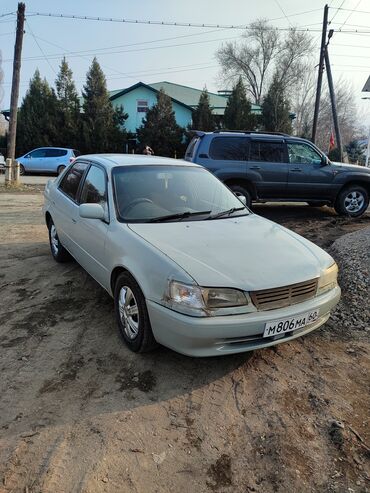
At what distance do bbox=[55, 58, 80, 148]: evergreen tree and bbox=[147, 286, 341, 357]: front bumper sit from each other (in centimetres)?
2987

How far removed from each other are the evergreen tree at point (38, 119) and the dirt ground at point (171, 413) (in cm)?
2880

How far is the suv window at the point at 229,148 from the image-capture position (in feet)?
30.7

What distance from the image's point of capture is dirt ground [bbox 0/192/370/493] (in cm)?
226

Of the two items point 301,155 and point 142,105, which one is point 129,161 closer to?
point 301,155

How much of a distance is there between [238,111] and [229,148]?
75.9 ft

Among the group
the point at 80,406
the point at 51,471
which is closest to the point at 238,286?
the point at 80,406

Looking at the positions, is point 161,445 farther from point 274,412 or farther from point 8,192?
point 8,192

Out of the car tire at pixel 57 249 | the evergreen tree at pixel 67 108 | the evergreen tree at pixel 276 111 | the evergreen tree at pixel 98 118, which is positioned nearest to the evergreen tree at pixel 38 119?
the evergreen tree at pixel 67 108

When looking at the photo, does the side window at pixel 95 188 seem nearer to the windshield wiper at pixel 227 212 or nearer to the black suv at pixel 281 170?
the windshield wiper at pixel 227 212

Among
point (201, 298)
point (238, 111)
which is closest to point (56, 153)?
point (238, 111)

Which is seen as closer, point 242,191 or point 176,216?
point 176,216

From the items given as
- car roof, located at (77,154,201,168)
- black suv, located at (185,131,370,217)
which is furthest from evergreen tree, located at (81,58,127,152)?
car roof, located at (77,154,201,168)

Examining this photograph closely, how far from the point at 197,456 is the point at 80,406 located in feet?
2.92

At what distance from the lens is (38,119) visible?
30469 mm
